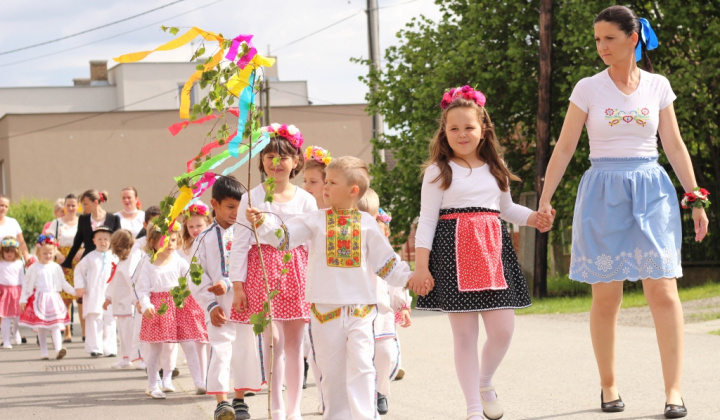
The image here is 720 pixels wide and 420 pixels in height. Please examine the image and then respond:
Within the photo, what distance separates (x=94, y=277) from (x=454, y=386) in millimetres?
6582

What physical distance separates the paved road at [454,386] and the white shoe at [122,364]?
0.52ft

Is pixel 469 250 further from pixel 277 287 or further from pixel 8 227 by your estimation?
pixel 8 227

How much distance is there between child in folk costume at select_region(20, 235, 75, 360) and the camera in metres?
13.0

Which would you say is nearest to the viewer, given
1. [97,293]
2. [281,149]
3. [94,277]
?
[281,149]

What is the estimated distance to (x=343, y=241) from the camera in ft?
18.7

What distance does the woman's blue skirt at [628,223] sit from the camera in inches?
229

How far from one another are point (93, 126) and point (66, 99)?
10.0m

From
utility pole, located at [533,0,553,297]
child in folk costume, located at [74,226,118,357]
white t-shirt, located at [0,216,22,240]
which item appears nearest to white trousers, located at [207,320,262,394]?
child in folk costume, located at [74,226,118,357]

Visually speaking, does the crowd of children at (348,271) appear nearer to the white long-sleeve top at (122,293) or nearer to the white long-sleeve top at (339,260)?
the white long-sleeve top at (339,260)

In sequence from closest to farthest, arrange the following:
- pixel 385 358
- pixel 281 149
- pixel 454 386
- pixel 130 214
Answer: pixel 281 149, pixel 385 358, pixel 454 386, pixel 130 214

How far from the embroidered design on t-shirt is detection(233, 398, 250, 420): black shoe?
283 centimetres

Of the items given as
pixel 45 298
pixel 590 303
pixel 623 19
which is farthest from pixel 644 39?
pixel 590 303

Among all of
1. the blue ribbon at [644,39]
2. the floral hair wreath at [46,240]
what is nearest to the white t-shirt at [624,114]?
the blue ribbon at [644,39]

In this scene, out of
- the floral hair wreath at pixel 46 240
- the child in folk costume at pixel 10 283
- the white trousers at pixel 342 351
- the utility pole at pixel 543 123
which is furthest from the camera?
the utility pole at pixel 543 123
